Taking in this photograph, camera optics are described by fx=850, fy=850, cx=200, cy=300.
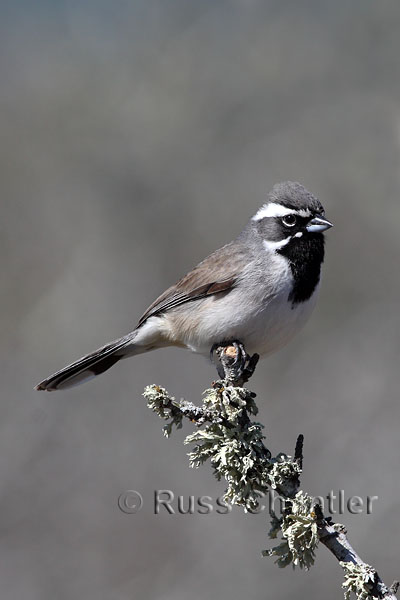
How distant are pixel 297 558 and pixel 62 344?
5.28 metres

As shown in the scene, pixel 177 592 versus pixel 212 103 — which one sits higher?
pixel 212 103

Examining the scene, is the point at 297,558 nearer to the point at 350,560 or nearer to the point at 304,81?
the point at 350,560

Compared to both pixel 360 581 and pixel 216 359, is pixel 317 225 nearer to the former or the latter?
pixel 216 359

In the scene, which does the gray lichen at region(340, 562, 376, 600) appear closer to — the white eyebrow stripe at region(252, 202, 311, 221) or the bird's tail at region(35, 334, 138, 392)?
the white eyebrow stripe at region(252, 202, 311, 221)

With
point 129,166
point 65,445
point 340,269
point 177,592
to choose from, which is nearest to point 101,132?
point 129,166

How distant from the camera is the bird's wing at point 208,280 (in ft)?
18.2

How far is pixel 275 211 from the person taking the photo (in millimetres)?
5590

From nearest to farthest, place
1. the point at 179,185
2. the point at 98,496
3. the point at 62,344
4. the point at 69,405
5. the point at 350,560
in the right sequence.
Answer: the point at 350,560 → the point at 98,496 → the point at 69,405 → the point at 62,344 → the point at 179,185

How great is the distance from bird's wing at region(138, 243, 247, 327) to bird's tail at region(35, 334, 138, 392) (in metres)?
0.21

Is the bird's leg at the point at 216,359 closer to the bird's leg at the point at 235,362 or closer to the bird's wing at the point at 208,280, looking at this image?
the bird's leg at the point at 235,362

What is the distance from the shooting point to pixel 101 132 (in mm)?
10141

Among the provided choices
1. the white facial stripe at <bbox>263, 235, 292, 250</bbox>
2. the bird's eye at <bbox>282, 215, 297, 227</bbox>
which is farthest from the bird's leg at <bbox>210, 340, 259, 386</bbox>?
the bird's eye at <bbox>282, 215, 297, 227</bbox>

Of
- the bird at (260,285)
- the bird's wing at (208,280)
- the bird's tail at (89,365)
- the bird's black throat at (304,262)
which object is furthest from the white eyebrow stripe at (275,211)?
the bird's tail at (89,365)

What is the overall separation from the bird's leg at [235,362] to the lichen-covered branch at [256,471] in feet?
0.18
